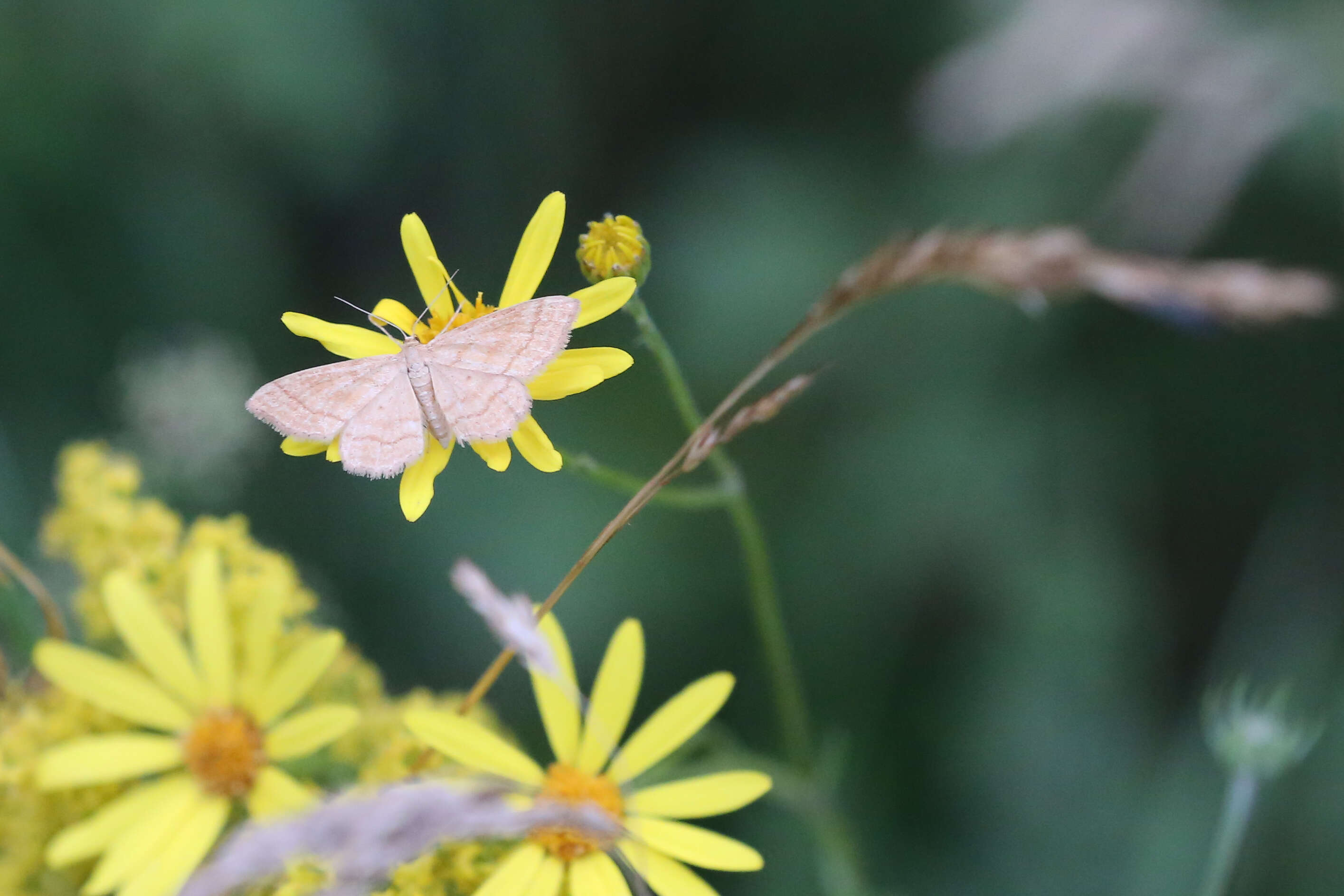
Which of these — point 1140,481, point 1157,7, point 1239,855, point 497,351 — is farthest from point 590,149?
point 1239,855

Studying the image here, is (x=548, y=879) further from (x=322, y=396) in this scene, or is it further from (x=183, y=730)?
(x=322, y=396)

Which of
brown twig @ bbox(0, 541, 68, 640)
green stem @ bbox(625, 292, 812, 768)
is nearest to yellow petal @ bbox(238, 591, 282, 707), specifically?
brown twig @ bbox(0, 541, 68, 640)

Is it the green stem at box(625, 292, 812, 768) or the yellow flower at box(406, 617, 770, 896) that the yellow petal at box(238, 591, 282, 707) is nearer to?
the yellow flower at box(406, 617, 770, 896)

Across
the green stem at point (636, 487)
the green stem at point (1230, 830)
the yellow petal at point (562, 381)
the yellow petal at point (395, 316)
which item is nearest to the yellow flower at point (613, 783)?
the green stem at point (636, 487)

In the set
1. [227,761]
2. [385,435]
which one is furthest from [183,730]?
[385,435]

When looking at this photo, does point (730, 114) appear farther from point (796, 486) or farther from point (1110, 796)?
point (1110, 796)

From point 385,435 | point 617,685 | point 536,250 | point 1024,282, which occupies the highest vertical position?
point 1024,282

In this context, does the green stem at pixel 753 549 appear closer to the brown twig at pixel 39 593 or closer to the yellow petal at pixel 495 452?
the yellow petal at pixel 495 452
